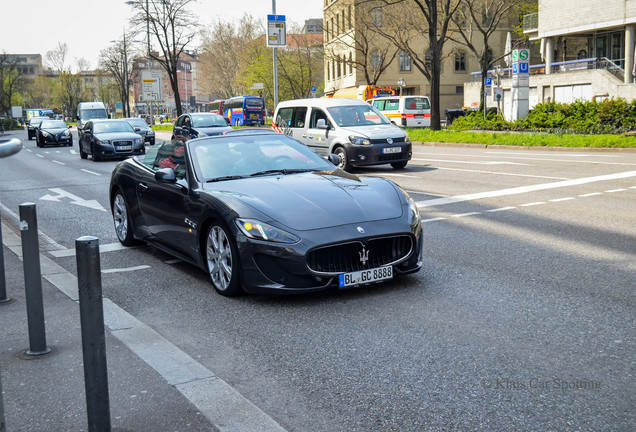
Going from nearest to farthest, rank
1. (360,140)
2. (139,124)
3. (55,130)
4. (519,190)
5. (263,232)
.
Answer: (263,232)
(519,190)
(360,140)
(139,124)
(55,130)

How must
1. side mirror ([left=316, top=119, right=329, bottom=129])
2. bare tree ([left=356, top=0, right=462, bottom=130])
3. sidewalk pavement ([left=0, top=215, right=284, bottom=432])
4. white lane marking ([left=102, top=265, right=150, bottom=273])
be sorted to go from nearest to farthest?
sidewalk pavement ([left=0, top=215, right=284, bottom=432])
white lane marking ([left=102, top=265, right=150, bottom=273])
side mirror ([left=316, top=119, right=329, bottom=129])
bare tree ([left=356, top=0, right=462, bottom=130])

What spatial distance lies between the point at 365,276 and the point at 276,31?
33.6 m

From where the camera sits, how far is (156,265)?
7.72 m

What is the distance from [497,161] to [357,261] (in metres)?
14.2

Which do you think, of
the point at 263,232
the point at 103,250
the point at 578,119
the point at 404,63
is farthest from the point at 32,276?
the point at 404,63

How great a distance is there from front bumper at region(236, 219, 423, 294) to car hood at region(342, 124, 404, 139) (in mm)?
11809

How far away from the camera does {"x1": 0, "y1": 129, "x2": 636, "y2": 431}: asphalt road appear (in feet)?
12.1

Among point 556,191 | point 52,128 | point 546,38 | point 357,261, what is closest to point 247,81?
point 546,38

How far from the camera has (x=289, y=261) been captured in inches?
223

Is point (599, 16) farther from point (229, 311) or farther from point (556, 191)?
point (229, 311)

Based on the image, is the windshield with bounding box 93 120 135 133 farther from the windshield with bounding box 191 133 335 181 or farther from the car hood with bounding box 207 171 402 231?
the car hood with bounding box 207 171 402 231

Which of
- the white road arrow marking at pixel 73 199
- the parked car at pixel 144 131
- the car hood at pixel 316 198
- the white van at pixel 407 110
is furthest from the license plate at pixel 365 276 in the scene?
the white van at pixel 407 110

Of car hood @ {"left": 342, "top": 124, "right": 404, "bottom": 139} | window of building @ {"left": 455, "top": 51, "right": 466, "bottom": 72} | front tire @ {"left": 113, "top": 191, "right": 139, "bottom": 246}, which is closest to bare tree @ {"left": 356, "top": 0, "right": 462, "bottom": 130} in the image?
window of building @ {"left": 455, "top": 51, "right": 466, "bottom": 72}

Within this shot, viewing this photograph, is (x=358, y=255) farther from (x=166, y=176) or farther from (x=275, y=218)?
(x=166, y=176)
